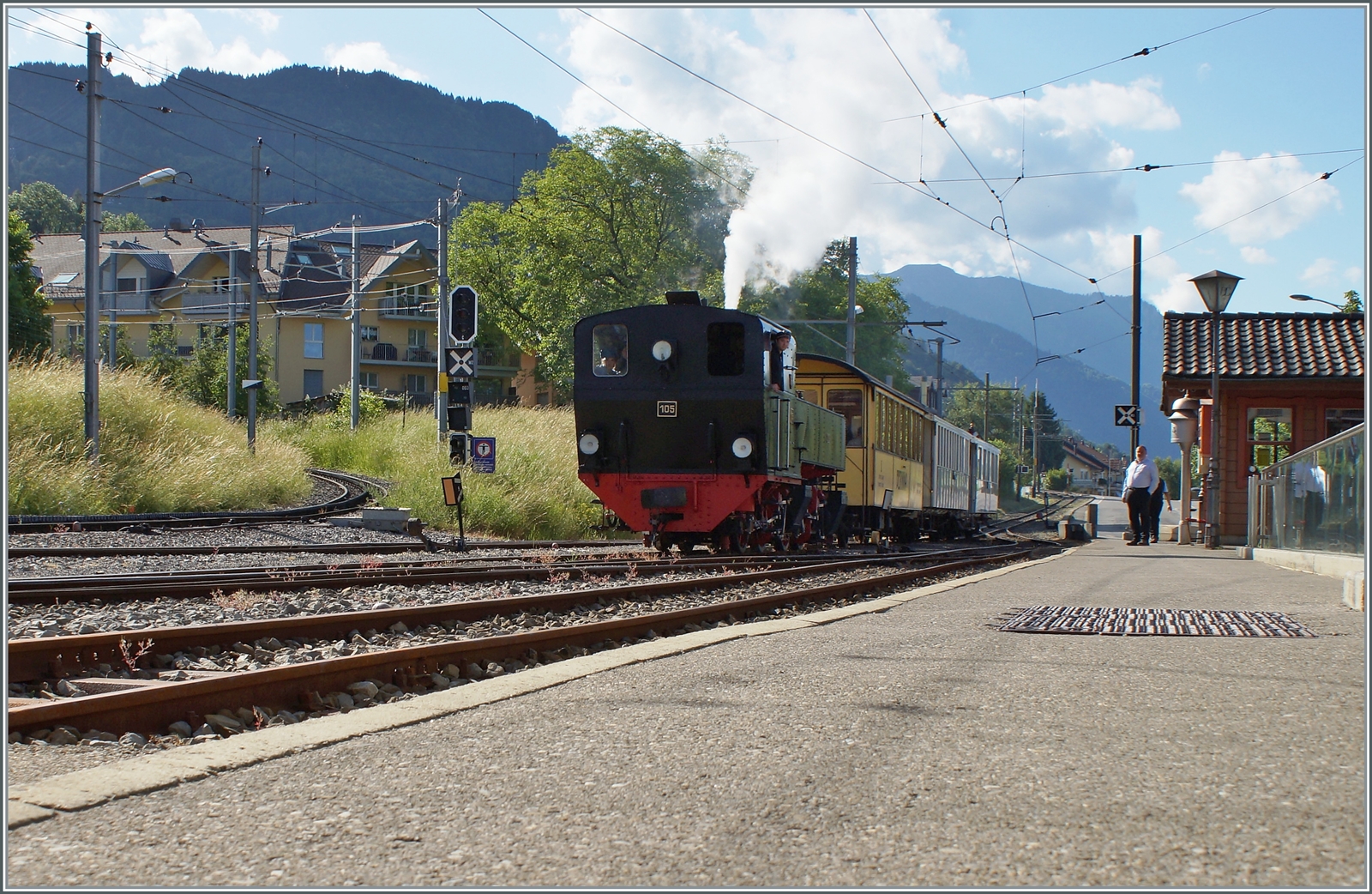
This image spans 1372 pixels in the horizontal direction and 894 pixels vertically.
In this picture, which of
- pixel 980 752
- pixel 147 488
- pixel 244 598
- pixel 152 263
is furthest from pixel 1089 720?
pixel 152 263

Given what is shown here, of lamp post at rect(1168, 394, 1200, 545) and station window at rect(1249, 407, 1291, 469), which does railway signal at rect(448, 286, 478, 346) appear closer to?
lamp post at rect(1168, 394, 1200, 545)

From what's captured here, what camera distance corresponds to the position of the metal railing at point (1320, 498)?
1086 centimetres

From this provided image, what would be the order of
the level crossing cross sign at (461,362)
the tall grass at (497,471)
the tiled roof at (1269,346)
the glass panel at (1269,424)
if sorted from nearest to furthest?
the tall grass at (497,471) → the level crossing cross sign at (461,362) → the tiled roof at (1269,346) → the glass panel at (1269,424)

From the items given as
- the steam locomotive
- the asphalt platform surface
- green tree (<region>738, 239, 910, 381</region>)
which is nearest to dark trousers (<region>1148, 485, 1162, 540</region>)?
the steam locomotive

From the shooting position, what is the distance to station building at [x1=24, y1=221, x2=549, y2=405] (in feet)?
192

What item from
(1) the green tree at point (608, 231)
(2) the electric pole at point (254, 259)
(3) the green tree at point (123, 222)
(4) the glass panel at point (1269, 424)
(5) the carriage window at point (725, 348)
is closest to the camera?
(5) the carriage window at point (725, 348)

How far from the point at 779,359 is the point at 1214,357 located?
8223mm

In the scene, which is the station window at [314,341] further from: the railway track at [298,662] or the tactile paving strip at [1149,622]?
the tactile paving strip at [1149,622]

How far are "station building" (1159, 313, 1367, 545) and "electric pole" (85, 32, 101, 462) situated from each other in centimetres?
1828

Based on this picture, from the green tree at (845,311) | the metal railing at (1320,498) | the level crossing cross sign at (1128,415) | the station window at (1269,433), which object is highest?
the green tree at (845,311)

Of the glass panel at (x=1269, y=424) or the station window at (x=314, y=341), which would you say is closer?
the glass panel at (x=1269, y=424)

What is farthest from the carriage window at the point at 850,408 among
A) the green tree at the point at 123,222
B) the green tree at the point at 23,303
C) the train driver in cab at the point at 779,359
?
the green tree at the point at 123,222

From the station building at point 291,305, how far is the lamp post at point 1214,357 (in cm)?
4462

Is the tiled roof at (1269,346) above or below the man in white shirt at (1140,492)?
above
